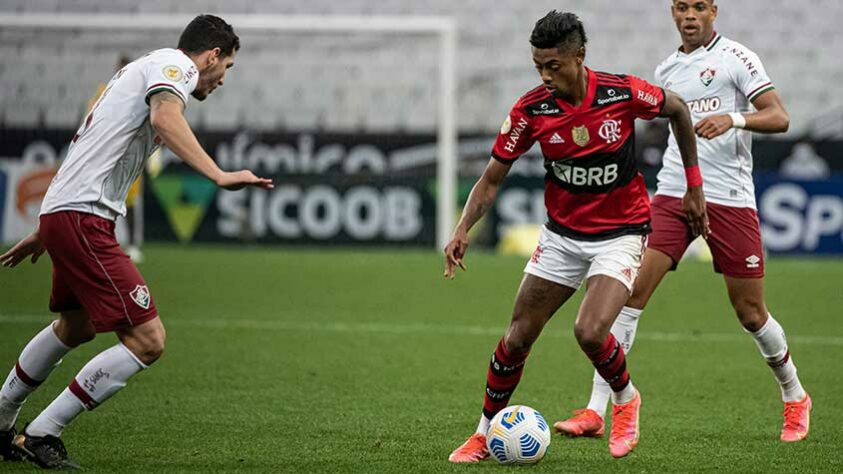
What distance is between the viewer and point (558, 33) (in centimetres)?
561

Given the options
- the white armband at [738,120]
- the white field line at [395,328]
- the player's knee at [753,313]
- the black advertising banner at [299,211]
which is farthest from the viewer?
the black advertising banner at [299,211]

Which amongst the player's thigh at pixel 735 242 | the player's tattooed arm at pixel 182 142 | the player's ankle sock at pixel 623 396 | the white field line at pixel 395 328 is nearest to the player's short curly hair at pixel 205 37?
the player's tattooed arm at pixel 182 142

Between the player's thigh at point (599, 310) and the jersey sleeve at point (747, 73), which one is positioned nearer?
the player's thigh at point (599, 310)

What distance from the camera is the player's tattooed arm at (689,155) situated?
6.02 meters

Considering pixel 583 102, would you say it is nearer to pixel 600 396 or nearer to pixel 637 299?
pixel 637 299

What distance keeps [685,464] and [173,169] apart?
1331 cm

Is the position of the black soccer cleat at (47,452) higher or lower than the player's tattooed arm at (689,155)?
lower

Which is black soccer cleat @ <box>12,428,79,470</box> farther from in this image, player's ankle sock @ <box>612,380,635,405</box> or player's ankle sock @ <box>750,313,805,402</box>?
player's ankle sock @ <box>750,313,805,402</box>

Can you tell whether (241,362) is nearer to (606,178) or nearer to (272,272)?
(606,178)

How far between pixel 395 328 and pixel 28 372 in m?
5.32

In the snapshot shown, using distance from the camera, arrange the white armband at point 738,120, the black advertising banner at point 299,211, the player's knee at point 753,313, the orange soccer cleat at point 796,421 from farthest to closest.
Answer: the black advertising banner at point 299,211, the player's knee at point 753,313, the orange soccer cleat at point 796,421, the white armband at point 738,120

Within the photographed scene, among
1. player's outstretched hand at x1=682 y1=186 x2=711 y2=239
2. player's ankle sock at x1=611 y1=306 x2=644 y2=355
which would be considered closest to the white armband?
player's outstretched hand at x1=682 y1=186 x2=711 y2=239

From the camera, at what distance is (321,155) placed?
18.1 metres

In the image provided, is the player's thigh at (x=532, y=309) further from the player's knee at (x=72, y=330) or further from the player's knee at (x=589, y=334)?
the player's knee at (x=72, y=330)
